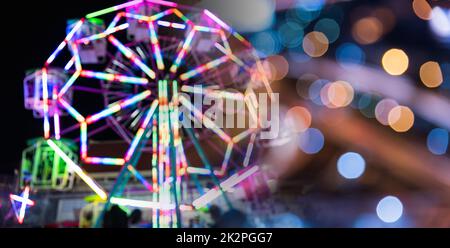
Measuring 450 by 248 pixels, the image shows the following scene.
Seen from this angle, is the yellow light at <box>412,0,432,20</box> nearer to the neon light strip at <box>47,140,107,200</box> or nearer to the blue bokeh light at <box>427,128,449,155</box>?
the blue bokeh light at <box>427,128,449,155</box>

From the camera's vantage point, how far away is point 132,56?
7.97 meters

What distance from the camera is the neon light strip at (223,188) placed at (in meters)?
6.95

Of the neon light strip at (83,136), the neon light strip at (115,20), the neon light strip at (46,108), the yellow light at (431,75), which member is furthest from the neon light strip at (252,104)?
the yellow light at (431,75)

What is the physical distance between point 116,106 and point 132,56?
936mm

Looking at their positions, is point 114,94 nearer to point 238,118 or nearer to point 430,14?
point 238,118

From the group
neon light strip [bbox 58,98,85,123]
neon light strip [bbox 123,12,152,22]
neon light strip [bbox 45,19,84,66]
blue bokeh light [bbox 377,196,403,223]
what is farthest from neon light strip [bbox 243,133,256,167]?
blue bokeh light [bbox 377,196,403,223]

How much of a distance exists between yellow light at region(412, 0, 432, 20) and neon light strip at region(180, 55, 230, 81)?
5.47 m

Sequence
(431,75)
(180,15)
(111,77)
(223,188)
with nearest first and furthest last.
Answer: (223,188) → (111,77) → (180,15) → (431,75)

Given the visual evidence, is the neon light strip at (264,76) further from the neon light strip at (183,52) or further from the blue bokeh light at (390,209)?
the blue bokeh light at (390,209)

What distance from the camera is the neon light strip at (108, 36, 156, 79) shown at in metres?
7.88

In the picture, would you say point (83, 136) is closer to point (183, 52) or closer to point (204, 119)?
point (204, 119)

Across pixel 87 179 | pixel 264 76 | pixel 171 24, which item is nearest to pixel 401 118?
pixel 264 76
